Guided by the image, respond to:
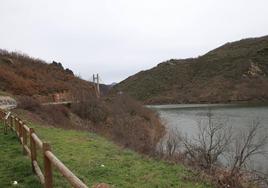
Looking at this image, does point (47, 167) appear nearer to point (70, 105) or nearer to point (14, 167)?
point (14, 167)

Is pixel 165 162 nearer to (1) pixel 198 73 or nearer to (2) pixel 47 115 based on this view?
(2) pixel 47 115

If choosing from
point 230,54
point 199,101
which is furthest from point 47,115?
point 230,54

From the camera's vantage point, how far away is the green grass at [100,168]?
355 inches

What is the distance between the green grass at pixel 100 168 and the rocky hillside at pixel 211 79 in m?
75.1

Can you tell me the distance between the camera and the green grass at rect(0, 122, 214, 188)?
29.6 ft

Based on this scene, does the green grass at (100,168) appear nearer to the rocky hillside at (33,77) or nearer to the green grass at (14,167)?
the green grass at (14,167)

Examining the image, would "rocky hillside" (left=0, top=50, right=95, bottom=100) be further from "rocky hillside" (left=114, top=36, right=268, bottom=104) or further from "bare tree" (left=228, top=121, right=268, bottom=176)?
"rocky hillside" (left=114, top=36, right=268, bottom=104)

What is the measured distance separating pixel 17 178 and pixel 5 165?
1.63 meters

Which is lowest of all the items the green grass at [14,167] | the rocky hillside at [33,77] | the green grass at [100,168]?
the green grass at [100,168]

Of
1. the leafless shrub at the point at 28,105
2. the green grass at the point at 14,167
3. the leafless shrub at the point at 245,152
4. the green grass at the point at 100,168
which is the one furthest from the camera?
the leafless shrub at the point at 28,105

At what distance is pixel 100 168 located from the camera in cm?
1163

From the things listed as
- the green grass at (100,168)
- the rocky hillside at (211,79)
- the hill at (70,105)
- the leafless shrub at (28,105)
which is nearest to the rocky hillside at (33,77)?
the hill at (70,105)

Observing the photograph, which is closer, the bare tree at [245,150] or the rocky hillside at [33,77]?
the bare tree at [245,150]

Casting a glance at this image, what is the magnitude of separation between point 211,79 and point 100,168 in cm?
10488
